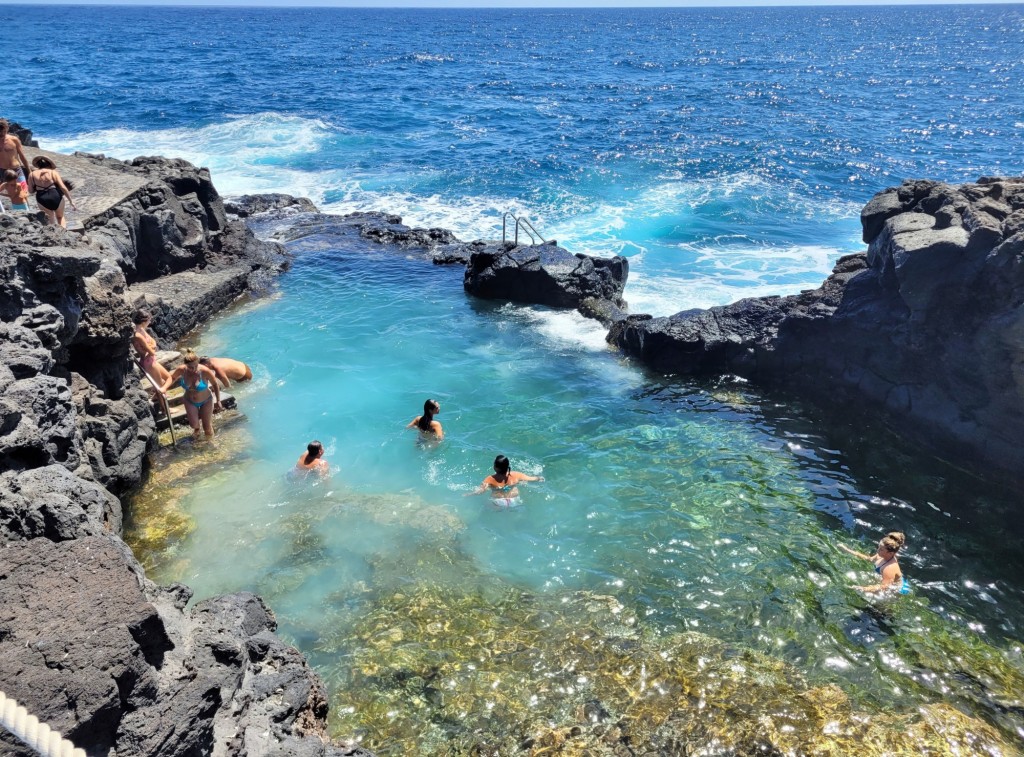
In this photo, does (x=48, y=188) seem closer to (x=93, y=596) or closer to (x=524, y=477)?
(x=524, y=477)

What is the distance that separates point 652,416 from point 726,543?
417 cm

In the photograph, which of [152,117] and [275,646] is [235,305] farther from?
[152,117]

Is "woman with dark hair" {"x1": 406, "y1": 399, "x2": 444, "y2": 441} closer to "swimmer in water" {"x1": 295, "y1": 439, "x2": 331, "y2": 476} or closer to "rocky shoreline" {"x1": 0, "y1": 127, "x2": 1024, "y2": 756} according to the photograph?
"swimmer in water" {"x1": 295, "y1": 439, "x2": 331, "y2": 476}

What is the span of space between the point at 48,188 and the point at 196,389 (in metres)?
5.34

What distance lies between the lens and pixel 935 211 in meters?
13.6

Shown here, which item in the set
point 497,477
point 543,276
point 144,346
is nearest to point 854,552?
point 497,477

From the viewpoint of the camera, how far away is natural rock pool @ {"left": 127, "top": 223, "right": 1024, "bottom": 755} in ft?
25.2

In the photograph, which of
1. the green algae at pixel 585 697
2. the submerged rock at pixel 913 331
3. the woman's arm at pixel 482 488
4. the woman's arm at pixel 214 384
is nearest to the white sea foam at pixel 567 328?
the submerged rock at pixel 913 331

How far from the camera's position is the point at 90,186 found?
17.5 meters

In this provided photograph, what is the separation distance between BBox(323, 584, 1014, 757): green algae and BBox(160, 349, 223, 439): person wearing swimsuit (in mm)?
5403

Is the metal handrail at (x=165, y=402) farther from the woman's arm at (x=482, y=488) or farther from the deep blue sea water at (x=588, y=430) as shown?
the woman's arm at (x=482, y=488)

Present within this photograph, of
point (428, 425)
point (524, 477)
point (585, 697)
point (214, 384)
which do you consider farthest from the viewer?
point (428, 425)

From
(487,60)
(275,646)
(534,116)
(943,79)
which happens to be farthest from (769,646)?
(487,60)

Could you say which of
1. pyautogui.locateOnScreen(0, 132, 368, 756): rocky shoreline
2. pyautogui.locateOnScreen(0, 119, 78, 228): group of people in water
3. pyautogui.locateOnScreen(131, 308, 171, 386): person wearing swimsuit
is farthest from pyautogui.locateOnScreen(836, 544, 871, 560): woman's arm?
pyautogui.locateOnScreen(0, 119, 78, 228): group of people in water
